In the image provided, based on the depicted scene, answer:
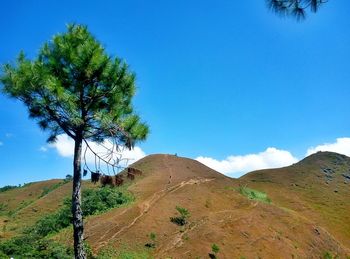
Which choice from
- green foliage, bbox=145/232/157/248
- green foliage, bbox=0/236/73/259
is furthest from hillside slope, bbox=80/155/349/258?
green foliage, bbox=0/236/73/259

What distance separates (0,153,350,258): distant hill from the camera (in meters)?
21.8

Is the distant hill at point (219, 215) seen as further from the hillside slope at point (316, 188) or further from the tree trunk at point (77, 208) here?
the tree trunk at point (77, 208)

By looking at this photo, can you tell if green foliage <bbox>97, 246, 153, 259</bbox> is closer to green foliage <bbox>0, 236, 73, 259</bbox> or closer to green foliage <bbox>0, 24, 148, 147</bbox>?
green foliage <bbox>0, 236, 73, 259</bbox>

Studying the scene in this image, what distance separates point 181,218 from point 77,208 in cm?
1277

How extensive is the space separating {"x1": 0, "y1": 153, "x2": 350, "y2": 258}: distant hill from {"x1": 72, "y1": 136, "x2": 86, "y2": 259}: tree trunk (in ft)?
22.0

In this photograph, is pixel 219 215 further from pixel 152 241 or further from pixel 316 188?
pixel 316 188

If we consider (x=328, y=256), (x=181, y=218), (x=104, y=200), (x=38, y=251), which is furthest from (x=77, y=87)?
(x=328, y=256)

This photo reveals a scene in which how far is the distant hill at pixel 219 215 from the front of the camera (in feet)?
71.6

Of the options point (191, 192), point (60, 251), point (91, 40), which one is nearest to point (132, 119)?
point (91, 40)

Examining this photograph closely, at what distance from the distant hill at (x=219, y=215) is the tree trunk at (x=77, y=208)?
6712 mm

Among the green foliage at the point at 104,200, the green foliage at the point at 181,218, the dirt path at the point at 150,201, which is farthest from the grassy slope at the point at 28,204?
the green foliage at the point at 181,218

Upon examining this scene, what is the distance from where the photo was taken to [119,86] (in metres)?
13.7

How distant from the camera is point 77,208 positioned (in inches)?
498

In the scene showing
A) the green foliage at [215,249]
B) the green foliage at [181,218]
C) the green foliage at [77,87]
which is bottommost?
the green foliage at [215,249]
